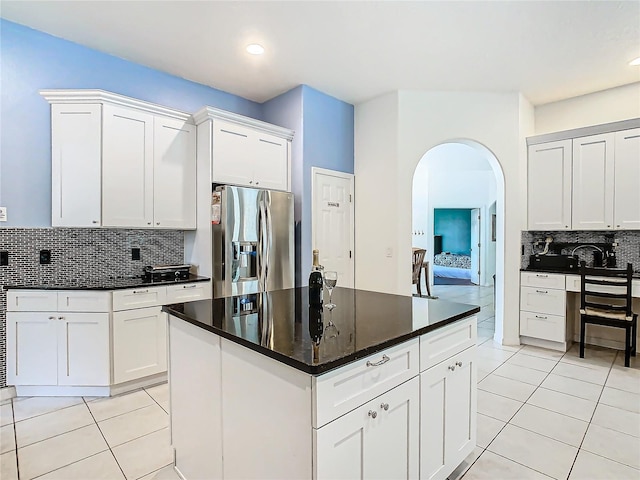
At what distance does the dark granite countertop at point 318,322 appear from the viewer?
1190 millimetres

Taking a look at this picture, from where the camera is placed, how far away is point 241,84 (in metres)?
3.83

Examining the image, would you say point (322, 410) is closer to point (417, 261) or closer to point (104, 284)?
point (104, 284)

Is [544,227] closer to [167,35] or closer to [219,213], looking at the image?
[219,213]

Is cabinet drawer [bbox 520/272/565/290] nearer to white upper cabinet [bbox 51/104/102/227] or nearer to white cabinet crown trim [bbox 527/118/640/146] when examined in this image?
white cabinet crown trim [bbox 527/118/640/146]

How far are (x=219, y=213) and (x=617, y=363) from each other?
4.15 m

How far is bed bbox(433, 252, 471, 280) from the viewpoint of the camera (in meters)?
10.8

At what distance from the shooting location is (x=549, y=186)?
407cm

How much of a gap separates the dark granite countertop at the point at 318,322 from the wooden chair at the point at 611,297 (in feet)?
8.09

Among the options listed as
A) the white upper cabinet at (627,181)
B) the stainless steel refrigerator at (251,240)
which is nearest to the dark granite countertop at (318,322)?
the stainless steel refrigerator at (251,240)

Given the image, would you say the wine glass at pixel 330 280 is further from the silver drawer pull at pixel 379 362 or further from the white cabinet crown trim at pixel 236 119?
the white cabinet crown trim at pixel 236 119

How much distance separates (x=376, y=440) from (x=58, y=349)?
2.66 m

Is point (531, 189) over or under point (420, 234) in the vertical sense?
over

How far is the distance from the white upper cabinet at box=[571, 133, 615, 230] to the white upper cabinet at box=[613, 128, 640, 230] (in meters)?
0.05

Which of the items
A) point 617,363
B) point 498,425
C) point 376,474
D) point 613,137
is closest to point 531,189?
point 613,137
